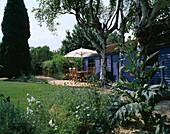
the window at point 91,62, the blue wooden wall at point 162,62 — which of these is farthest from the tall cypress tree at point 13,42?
the blue wooden wall at point 162,62

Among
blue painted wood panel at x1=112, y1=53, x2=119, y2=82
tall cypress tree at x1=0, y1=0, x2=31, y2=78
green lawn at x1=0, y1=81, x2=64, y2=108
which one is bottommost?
green lawn at x1=0, y1=81, x2=64, y2=108

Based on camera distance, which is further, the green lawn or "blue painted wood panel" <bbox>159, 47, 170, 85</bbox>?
"blue painted wood panel" <bbox>159, 47, 170, 85</bbox>

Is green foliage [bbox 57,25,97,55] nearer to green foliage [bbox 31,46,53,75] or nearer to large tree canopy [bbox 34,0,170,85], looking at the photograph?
green foliage [bbox 31,46,53,75]

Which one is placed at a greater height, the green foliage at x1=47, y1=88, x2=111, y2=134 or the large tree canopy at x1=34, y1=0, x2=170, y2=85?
the large tree canopy at x1=34, y1=0, x2=170, y2=85

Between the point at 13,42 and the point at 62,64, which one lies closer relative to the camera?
the point at 13,42

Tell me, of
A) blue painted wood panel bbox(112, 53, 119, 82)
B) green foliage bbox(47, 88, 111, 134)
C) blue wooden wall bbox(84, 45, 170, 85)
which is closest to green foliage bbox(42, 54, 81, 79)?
blue wooden wall bbox(84, 45, 170, 85)

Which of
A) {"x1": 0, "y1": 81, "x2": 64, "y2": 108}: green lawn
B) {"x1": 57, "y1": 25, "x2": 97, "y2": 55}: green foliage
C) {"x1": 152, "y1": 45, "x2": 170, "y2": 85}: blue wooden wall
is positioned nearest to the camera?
{"x1": 0, "y1": 81, "x2": 64, "y2": 108}: green lawn

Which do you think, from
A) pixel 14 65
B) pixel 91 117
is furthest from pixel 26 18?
pixel 91 117

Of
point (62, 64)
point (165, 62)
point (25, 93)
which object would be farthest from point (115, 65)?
point (25, 93)

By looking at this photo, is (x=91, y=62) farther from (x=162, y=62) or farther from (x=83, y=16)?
(x=162, y=62)

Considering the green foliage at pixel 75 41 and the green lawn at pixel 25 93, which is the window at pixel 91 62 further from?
the green foliage at pixel 75 41

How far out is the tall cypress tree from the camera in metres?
13.9

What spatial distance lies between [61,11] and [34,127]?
9833 millimetres

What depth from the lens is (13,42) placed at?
14.2 meters
